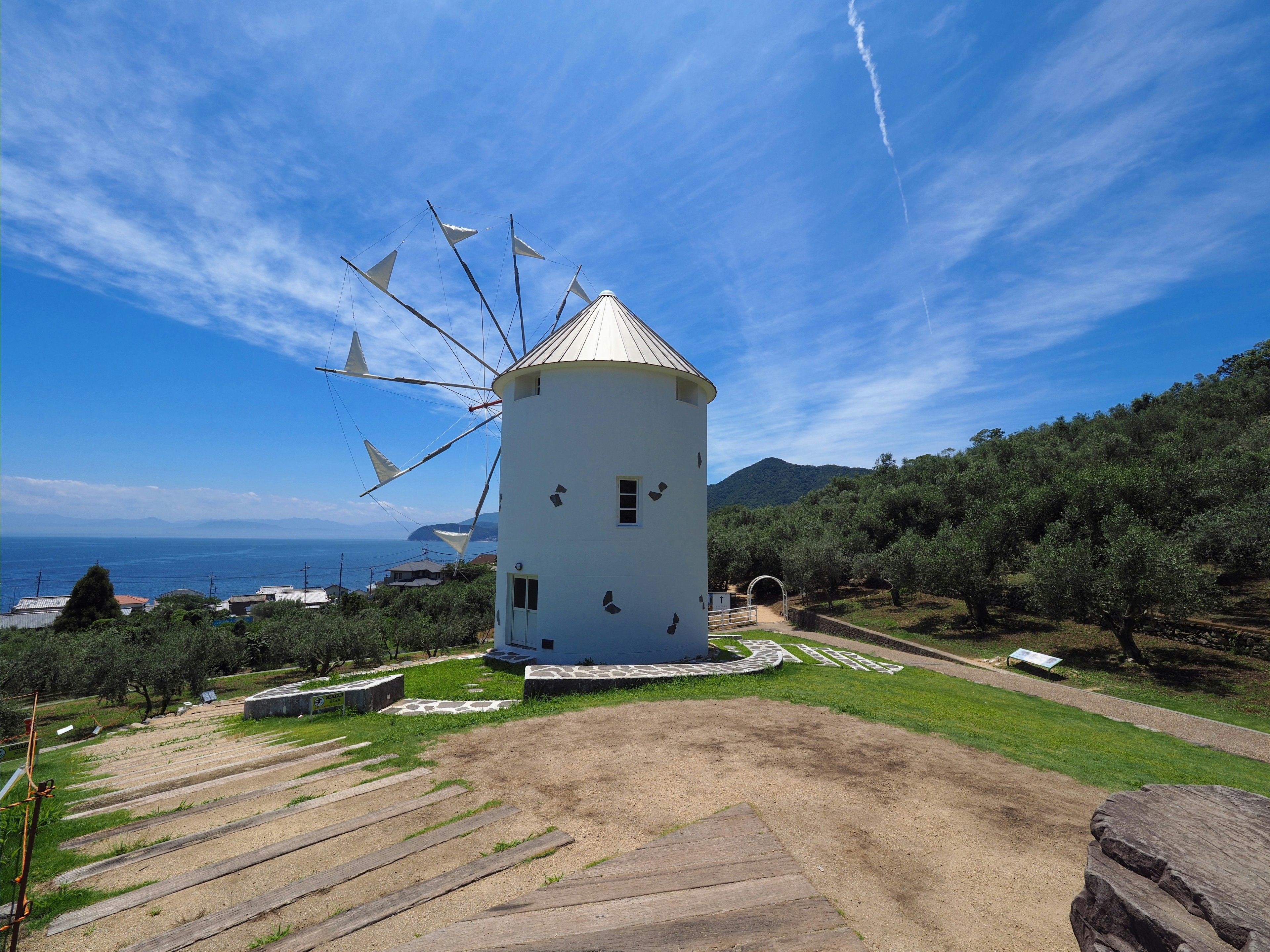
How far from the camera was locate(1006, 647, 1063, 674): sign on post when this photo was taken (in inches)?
687

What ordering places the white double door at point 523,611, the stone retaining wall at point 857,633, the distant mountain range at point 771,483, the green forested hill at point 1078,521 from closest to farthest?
the white double door at point 523,611
the green forested hill at point 1078,521
the stone retaining wall at point 857,633
the distant mountain range at point 771,483

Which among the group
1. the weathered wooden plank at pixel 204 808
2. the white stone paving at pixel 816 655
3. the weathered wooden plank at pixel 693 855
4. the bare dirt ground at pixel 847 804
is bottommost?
the white stone paving at pixel 816 655

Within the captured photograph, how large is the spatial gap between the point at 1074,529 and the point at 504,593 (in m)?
23.8

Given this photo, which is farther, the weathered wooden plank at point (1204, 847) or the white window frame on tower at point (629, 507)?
the white window frame on tower at point (629, 507)

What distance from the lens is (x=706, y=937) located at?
329 centimetres

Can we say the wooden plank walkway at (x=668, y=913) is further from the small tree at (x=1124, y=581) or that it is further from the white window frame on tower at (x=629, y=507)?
the small tree at (x=1124, y=581)

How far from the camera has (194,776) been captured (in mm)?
6086

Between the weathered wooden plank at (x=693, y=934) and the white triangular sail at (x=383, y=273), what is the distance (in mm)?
18598

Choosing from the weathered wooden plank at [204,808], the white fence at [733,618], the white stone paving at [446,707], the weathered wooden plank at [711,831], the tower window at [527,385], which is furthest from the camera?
the white fence at [733,618]

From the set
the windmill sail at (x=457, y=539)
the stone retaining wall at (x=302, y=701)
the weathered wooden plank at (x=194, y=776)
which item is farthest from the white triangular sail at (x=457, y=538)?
the weathered wooden plank at (x=194, y=776)

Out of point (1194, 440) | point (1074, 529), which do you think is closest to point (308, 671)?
point (1074, 529)

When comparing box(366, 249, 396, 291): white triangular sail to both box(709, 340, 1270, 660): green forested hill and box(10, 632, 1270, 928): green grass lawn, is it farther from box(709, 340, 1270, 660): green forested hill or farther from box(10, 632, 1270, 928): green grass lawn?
box(709, 340, 1270, 660): green forested hill

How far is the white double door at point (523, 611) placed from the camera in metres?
14.8

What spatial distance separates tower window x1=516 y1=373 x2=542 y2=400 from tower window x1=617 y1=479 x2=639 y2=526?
3.45 meters
